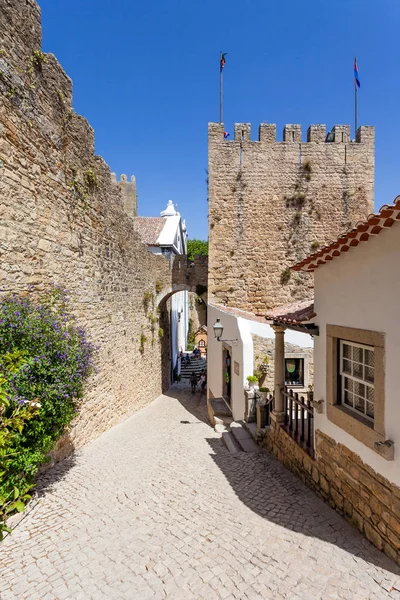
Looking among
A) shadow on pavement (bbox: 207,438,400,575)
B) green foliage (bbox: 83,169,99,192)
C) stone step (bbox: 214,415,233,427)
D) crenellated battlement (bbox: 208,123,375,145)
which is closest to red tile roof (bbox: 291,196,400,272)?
shadow on pavement (bbox: 207,438,400,575)

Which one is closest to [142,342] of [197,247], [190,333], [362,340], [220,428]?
[220,428]

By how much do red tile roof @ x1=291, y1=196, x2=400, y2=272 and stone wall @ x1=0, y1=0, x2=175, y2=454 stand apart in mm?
4175

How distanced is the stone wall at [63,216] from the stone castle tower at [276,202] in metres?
4.70

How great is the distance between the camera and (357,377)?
13.5ft

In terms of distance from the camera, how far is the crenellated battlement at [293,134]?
13.6m

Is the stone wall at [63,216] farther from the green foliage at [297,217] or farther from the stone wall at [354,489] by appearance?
the green foliage at [297,217]

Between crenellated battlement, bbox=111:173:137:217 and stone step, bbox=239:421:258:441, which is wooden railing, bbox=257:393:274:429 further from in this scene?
crenellated battlement, bbox=111:173:137:217

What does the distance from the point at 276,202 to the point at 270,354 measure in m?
7.66

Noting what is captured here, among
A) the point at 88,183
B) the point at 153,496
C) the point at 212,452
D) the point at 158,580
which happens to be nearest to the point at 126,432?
the point at 212,452

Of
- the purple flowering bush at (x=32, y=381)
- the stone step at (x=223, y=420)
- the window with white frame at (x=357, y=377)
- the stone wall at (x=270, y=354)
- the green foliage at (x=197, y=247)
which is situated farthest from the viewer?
the green foliage at (x=197, y=247)

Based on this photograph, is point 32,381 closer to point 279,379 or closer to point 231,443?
point 279,379

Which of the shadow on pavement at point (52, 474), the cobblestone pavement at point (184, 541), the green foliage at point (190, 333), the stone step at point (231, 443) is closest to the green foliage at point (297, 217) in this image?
the stone step at point (231, 443)

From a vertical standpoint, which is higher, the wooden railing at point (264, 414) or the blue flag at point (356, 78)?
the blue flag at point (356, 78)

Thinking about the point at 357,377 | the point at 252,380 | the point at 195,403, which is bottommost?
the point at 195,403
